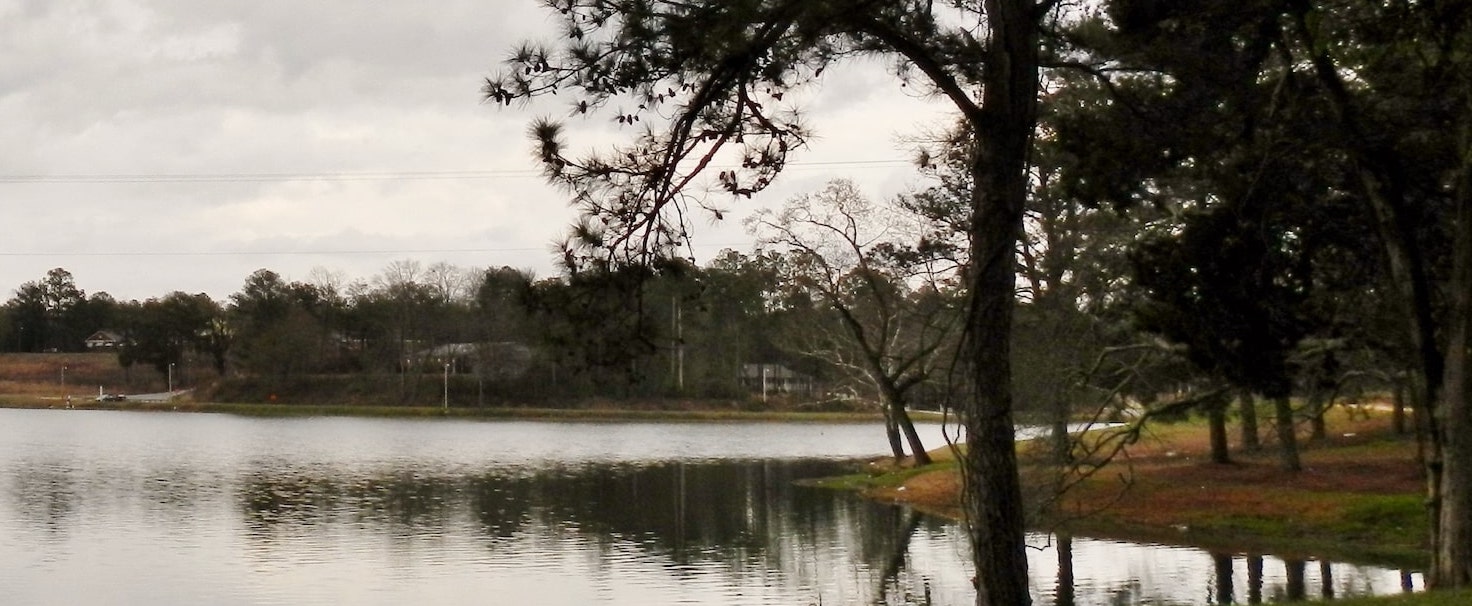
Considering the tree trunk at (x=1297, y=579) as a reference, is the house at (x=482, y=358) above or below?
above

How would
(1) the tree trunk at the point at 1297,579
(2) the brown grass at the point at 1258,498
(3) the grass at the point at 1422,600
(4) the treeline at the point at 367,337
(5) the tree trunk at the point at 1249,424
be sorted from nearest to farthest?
(3) the grass at the point at 1422,600, (1) the tree trunk at the point at 1297,579, (2) the brown grass at the point at 1258,498, (5) the tree trunk at the point at 1249,424, (4) the treeline at the point at 367,337

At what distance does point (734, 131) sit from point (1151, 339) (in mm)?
12103

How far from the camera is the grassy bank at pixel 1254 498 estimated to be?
26875mm

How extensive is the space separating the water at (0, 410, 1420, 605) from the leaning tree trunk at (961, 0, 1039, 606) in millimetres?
10374

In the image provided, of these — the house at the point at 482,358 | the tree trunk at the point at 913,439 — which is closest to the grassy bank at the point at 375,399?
the house at the point at 482,358

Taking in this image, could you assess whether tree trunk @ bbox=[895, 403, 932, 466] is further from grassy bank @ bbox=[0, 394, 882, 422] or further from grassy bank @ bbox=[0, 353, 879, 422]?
grassy bank @ bbox=[0, 394, 882, 422]

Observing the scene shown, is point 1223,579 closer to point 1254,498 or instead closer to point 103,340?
point 1254,498

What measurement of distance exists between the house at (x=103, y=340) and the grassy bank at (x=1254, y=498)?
90.1m

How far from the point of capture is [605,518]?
1283 inches

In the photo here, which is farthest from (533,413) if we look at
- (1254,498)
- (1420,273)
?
(1420,273)

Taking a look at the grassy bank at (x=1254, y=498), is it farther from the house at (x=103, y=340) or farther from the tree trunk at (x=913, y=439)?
the house at (x=103, y=340)

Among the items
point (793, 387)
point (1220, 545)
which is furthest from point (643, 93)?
point (793, 387)

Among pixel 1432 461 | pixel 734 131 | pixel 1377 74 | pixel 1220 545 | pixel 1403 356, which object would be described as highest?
pixel 1377 74

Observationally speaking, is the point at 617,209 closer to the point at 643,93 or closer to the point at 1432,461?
the point at 643,93
